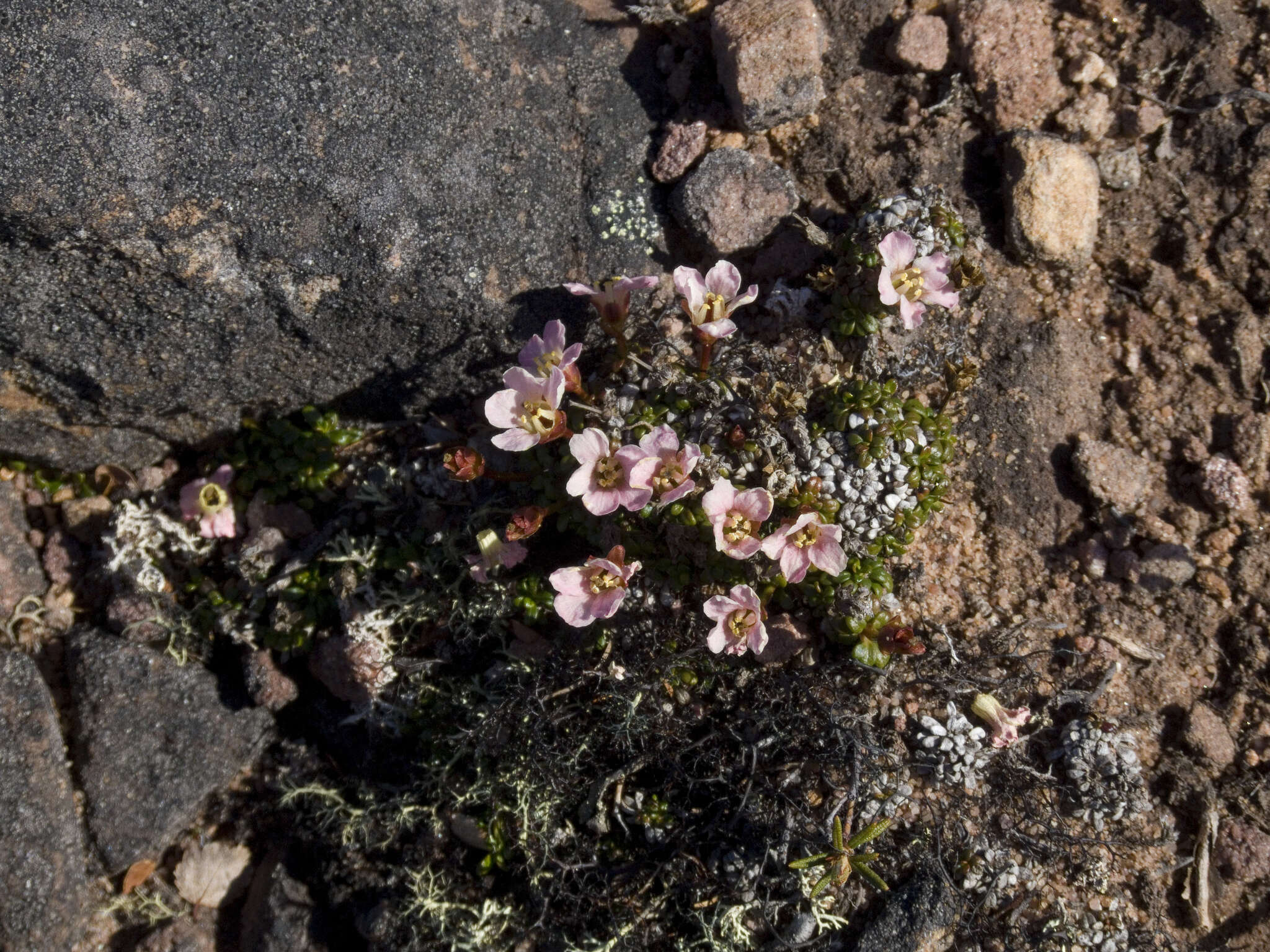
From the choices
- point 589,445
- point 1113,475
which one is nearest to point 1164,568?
point 1113,475

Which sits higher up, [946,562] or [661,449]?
[661,449]

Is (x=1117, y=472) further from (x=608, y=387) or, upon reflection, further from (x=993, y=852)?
(x=608, y=387)

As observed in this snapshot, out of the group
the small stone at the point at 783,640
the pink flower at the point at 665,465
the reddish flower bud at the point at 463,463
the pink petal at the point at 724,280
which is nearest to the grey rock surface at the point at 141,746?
the reddish flower bud at the point at 463,463

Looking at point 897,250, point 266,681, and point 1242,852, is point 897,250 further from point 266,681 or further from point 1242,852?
point 266,681

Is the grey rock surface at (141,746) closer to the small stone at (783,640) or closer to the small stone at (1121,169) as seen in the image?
the small stone at (783,640)

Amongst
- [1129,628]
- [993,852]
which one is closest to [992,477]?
[1129,628]

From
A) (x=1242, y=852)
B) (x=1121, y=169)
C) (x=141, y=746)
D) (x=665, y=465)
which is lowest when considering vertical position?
(x=141, y=746)
